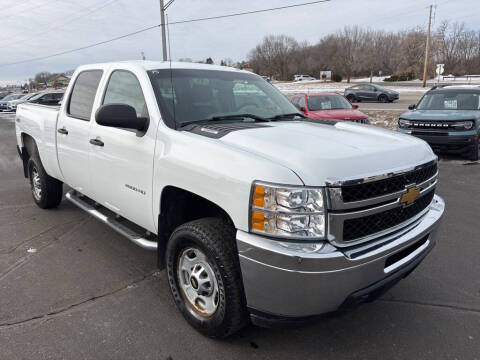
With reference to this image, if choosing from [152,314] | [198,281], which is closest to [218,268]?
[198,281]

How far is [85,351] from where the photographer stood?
2.65 metres

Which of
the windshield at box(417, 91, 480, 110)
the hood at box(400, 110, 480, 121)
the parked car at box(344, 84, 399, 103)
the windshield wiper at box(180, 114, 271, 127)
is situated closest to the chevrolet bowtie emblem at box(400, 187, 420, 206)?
the windshield wiper at box(180, 114, 271, 127)

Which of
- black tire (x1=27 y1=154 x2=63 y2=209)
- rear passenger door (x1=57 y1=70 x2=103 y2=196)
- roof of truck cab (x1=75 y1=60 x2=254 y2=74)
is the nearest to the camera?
roof of truck cab (x1=75 y1=60 x2=254 y2=74)

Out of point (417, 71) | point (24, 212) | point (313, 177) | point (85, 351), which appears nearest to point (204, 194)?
point (313, 177)

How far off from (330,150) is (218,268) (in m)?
1.02

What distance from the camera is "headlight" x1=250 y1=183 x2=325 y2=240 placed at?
7.02 ft

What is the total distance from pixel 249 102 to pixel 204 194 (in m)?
1.52

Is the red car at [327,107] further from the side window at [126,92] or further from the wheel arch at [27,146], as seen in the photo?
the side window at [126,92]

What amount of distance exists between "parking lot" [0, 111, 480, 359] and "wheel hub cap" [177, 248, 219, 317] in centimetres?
23

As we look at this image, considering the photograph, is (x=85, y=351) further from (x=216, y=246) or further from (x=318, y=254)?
(x=318, y=254)

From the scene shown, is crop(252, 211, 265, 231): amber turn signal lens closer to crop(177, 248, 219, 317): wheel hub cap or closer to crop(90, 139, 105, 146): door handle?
crop(177, 248, 219, 317): wheel hub cap

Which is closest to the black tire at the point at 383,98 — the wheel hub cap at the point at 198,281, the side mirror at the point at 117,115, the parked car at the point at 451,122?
the parked car at the point at 451,122

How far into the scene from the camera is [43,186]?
5340mm

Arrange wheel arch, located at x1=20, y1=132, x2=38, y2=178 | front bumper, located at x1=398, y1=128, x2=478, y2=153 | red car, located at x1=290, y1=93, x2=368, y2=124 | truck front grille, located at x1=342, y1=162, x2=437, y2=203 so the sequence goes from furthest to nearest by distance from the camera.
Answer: red car, located at x1=290, y1=93, x2=368, y2=124 < front bumper, located at x1=398, y1=128, x2=478, y2=153 < wheel arch, located at x1=20, y1=132, x2=38, y2=178 < truck front grille, located at x1=342, y1=162, x2=437, y2=203
